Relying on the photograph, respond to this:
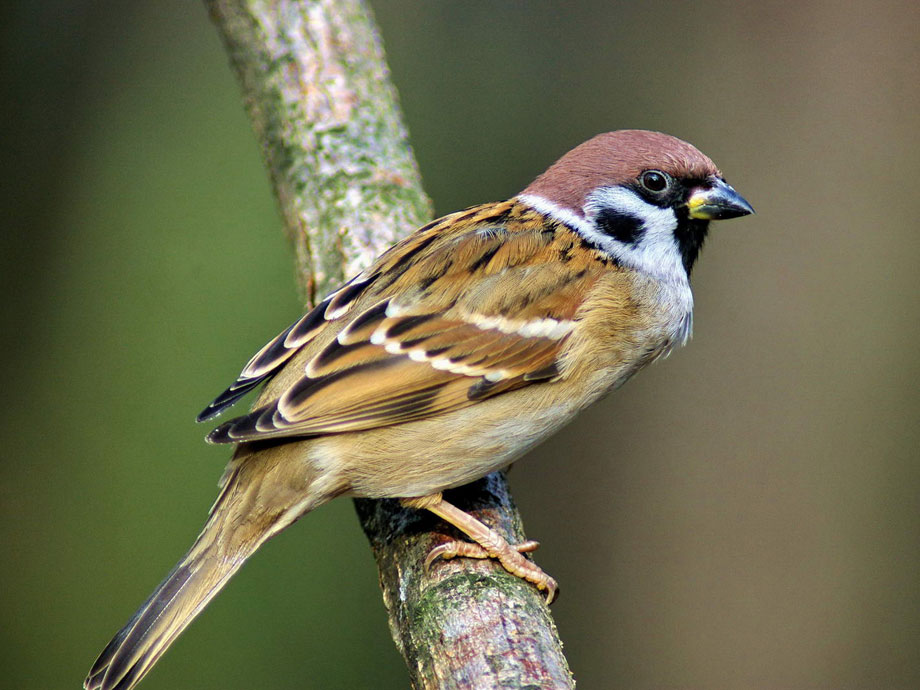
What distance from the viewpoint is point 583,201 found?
3.29 m

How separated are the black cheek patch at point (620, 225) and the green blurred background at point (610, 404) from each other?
2490 millimetres

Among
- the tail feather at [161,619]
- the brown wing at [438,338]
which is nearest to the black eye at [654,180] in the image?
the brown wing at [438,338]

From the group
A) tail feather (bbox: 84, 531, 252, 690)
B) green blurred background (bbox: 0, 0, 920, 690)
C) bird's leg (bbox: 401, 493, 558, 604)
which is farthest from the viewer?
green blurred background (bbox: 0, 0, 920, 690)

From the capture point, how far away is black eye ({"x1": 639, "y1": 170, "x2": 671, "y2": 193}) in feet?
10.6

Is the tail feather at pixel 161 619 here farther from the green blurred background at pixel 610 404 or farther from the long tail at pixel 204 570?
the green blurred background at pixel 610 404

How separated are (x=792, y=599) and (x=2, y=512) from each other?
4375 mm

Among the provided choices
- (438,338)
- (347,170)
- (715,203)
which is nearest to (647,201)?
(715,203)

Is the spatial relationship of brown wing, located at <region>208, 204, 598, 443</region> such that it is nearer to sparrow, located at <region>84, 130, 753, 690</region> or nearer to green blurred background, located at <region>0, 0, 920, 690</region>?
sparrow, located at <region>84, 130, 753, 690</region>

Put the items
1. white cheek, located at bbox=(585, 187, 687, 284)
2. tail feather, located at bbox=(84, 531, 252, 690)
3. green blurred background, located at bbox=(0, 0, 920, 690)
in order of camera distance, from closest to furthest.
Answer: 1. tail feather, located at bbox=(84, 531, 252, 690)
2. white cheek, located at bbox=(585, 187, 687, 284)
3. green blurred background, located at bbox=(0, 0, 920, 690)

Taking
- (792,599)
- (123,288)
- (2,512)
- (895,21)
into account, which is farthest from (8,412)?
(895,21)

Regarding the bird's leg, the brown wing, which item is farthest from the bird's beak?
the bird's leg

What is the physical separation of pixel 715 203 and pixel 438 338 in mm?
Result: 1081

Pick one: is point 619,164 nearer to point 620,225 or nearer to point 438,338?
point 620,225

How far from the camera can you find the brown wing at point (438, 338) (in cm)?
283
